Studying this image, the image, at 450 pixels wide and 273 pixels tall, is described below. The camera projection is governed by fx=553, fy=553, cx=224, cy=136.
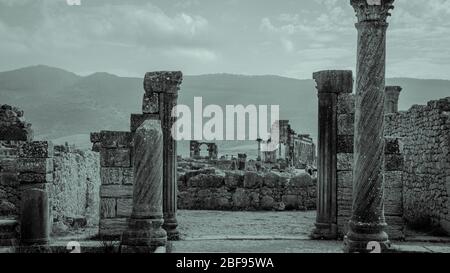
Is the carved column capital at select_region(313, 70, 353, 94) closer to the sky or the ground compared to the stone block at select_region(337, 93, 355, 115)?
closer to the sky

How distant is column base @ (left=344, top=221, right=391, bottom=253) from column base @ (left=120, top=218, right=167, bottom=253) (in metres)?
2.58

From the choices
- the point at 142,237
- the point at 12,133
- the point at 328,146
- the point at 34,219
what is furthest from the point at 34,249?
the point at 12,133

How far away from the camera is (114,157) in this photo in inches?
387

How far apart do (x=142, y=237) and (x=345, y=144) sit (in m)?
4.19

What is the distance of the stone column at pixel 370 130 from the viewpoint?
7.29 meters

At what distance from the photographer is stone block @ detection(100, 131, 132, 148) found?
977 centimetres

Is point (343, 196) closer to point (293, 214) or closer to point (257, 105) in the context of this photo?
point (293, 214)

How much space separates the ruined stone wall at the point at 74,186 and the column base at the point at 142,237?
4294mm

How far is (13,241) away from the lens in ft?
28.1

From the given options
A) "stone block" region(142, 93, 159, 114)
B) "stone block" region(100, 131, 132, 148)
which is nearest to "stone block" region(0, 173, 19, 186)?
"stone block" region(100, 131, 132, 148)

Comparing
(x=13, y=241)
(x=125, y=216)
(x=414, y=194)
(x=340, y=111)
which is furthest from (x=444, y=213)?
(x=13, y=241)

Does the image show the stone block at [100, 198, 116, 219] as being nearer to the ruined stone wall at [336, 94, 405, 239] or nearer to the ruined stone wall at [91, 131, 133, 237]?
the ruined stone wall at [91, 131, 133, 237]

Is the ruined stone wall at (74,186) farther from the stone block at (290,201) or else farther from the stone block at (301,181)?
the stone block at (301,181)

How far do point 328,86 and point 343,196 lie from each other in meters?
1.98
